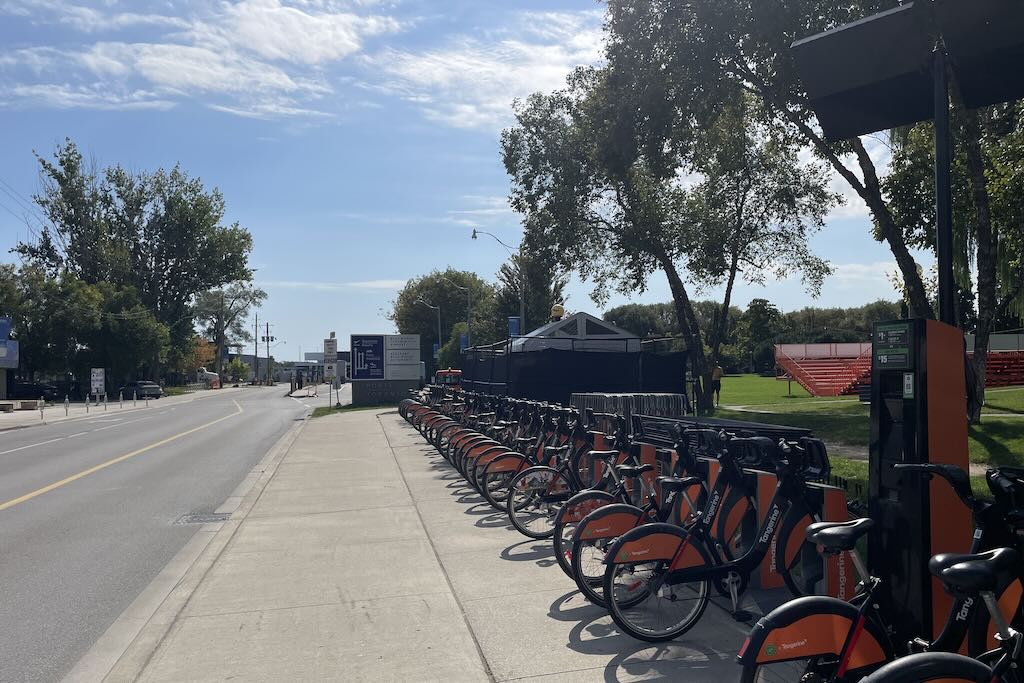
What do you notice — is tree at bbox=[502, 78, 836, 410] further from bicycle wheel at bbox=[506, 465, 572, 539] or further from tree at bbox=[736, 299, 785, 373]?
tree at bbox=[736, 299, 785, 373]

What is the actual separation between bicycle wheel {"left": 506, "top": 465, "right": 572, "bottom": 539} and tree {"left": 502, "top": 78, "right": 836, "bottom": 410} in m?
13.9

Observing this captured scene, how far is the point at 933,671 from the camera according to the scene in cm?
260

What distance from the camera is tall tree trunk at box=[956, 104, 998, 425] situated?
43.0 ft

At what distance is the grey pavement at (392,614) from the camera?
187 inches

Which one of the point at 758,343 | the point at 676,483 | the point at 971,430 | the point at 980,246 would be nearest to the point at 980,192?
the point at 980,246

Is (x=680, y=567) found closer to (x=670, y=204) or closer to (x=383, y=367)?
(x=670, y=204)

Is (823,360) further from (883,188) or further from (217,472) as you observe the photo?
(217,472)

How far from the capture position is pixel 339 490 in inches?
464

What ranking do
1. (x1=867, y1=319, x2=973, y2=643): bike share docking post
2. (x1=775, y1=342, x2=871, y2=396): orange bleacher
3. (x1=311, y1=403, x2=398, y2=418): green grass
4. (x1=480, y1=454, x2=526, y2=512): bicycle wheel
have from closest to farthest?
(x1=867, y1=319, x2=973, y2=643): bike share docking post → (x1=480, y1=454, x2=526, y2=512): bicycle wheel → (x1=775, y1=342, x2=871, y2=396): orange bleacher → (x1=311, y1=403, x2=398, y2=418): green grass

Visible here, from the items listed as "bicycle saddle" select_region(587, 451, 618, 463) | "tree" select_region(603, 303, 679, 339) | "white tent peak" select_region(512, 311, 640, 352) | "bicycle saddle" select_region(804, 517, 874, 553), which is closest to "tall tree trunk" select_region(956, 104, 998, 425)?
"white tent peak" select_region(512, 311, 640, 352)

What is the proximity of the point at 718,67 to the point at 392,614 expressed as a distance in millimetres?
13729

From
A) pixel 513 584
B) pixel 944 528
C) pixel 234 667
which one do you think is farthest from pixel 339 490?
pixel 944 528

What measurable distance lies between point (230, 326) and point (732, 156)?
109830mm

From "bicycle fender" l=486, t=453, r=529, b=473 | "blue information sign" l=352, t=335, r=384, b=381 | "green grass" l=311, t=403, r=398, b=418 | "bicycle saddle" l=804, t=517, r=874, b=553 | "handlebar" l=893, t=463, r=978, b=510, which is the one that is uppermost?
"blue information sign" l=352, t=335, r=384, b=381
